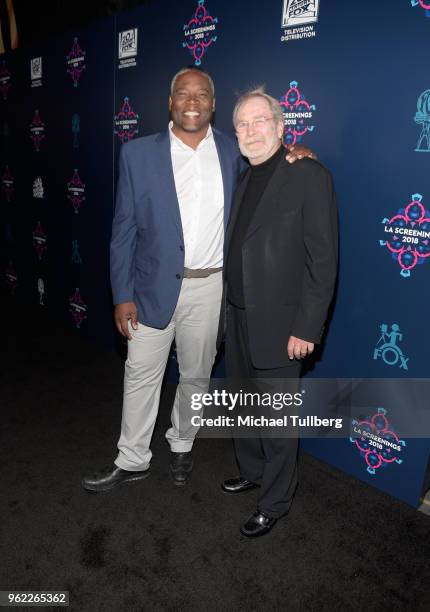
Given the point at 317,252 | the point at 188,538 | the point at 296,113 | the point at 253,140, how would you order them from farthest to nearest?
the point at 296,113, the point at 188,538, the point at 253,140, the point at 317,252

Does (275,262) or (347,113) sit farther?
(347,113)

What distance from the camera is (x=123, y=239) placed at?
221cm

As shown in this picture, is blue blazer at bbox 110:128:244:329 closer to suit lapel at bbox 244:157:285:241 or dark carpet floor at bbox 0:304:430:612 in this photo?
suit lapel at bbox 244:157:285:241

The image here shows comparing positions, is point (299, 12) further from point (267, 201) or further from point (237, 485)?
point (237, 485)

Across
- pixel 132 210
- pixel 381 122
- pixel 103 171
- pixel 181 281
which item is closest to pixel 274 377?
pixel 181 281

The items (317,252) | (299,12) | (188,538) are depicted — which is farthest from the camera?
(299,12)

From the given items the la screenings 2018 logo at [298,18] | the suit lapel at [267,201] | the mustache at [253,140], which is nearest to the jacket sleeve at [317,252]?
the suit lapel at [267,201]

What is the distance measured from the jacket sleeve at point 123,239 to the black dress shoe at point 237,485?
3.55ft

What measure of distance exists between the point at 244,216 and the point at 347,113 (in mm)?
776

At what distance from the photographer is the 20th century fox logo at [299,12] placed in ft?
7.62

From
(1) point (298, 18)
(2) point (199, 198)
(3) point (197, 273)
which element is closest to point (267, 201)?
(2) point (199, 198)

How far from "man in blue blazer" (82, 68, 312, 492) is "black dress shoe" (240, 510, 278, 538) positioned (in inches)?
26.0

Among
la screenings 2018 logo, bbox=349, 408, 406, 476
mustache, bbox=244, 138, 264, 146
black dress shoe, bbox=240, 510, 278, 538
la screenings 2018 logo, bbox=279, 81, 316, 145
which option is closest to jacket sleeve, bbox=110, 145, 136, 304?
mustache, bbox=244, 138, 264, 146

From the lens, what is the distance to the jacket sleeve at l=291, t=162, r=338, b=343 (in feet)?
5.93
